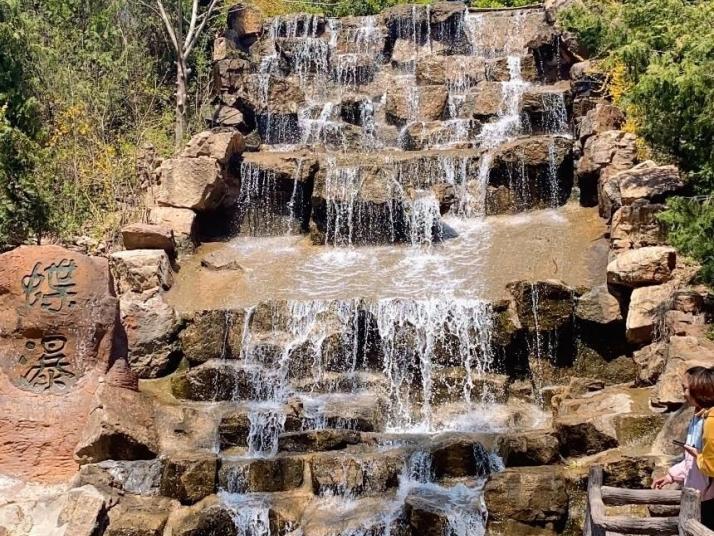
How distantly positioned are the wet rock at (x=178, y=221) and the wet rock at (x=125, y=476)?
21.6 feet

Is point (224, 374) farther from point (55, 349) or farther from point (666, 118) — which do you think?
point (666, 118)

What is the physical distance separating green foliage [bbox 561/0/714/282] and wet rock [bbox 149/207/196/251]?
845cm

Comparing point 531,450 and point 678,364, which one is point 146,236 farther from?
point 678,364

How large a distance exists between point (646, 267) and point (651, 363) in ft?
4.71

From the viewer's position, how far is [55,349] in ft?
34.0

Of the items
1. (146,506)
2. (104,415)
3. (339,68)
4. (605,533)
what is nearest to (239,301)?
(104,415)

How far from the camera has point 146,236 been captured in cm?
1454

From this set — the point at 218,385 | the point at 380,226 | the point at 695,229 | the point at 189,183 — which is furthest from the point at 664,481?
the point at 189,183

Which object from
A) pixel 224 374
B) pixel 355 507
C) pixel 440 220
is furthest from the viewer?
pixel 440 220

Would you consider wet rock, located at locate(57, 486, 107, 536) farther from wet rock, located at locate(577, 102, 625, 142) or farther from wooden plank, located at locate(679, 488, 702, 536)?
wet rock, located at locate(577, 102, 625, 142)

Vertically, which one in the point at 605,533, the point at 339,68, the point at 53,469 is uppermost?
the point at 339,68

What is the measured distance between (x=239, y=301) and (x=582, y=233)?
6238 millimetres

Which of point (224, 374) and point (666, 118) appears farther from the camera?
point (224, 374)

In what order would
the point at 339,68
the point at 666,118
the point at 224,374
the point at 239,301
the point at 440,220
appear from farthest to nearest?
the point at 339,68 < the point at 440,220 < the point at 239,301 < the point at 224,374 < the point at 666,118
